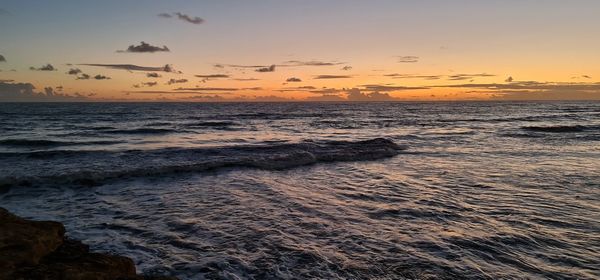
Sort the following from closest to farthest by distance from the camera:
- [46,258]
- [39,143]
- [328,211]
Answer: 1. [46,258]
2. [328,211]
3. [39,143]

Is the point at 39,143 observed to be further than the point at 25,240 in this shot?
Yes

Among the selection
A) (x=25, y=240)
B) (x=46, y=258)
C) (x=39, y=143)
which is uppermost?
(x=25, y=240)

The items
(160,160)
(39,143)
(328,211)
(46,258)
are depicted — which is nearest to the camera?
(46,258)

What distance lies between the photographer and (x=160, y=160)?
61.2ft

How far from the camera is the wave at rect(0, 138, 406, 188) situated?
14442 mm

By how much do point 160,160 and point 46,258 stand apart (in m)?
14.8

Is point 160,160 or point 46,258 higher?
point 46,258

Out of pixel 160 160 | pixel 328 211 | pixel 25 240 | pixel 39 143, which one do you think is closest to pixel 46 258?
pixel 25 240

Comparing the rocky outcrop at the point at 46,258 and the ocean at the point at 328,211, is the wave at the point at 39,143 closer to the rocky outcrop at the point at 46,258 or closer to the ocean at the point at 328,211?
the ocean at the point at 328,211

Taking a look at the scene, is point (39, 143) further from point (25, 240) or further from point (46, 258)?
point (46, 258)

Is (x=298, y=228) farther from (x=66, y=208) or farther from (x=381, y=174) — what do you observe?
(x=381, y=174)

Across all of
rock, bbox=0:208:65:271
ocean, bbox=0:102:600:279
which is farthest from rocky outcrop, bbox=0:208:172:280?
ocean, bbox=0:102:600:279

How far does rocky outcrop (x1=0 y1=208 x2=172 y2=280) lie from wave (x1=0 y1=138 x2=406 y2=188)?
30.5 ft

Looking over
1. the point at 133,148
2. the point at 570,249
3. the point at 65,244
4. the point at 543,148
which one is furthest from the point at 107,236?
the point at 543,148
